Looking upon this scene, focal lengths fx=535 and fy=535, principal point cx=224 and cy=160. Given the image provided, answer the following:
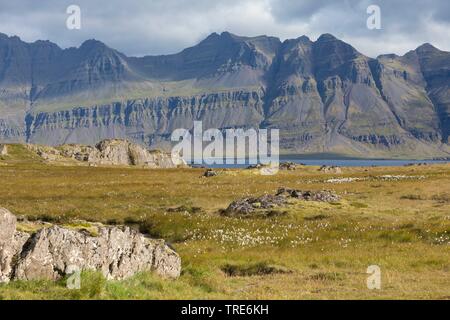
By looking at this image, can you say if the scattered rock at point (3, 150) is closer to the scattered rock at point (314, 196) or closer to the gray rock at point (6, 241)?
the scattered rock at point (314, 196)

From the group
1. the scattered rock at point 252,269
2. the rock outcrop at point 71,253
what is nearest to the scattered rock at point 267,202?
the scattered rock at point 252,269

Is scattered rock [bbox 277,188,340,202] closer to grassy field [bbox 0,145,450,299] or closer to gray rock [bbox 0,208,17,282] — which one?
grassy field [bbox 0,145,450,299]

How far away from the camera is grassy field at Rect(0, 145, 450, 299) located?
59.8 feet

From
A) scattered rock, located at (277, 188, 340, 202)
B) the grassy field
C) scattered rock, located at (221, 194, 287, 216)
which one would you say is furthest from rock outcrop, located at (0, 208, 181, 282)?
scattered rock, located at (277, 188, 340, 202)

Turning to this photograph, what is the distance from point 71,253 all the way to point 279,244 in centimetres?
1429

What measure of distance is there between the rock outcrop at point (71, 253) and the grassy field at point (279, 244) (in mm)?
919

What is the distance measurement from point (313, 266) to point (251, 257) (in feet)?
11.2

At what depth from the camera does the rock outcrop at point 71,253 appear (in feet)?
61.8

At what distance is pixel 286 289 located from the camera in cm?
1931

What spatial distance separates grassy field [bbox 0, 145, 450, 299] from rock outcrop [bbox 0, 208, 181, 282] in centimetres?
92

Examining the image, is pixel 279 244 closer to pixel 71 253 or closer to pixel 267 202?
pixel 71 253

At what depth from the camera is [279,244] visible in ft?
101
